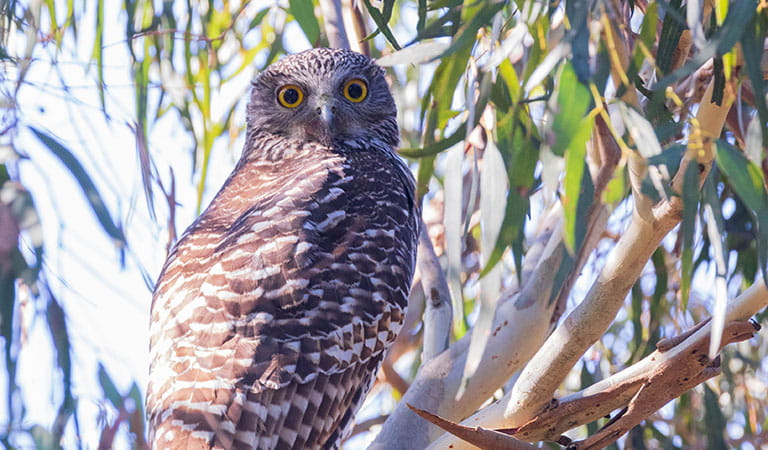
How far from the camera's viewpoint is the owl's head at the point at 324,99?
345 centimetres

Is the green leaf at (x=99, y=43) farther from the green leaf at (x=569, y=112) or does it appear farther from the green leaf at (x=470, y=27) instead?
the green leaf at (x=569, y=112)

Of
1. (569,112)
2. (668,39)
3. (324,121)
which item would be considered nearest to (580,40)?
(569,112)

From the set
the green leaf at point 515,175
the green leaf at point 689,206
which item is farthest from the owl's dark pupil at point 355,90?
the green leaf at point 689,206

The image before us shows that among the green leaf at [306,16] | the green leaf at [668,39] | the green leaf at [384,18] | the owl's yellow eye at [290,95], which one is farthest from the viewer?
the owl's yellow eye at [290,95]

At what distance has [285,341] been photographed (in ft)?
8.15

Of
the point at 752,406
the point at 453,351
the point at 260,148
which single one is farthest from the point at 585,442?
the point at 752,406

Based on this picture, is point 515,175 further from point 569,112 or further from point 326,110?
point 326,110

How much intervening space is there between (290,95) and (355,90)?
0.23m

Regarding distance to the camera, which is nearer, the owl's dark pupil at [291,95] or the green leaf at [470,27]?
the green leaf at [470,27]

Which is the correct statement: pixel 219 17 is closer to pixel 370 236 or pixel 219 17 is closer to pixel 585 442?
pixel 370 236

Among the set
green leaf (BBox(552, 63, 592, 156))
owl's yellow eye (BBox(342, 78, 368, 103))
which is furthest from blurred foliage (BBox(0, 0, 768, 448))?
owl's yellow eye (BBox(342, 78, 368, 103))

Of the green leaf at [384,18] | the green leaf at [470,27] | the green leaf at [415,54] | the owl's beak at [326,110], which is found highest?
the green leaf at [384,18]

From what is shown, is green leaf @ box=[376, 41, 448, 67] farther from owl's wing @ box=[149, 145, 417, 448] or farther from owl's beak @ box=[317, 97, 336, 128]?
owl's beak @ box=[317, 97, 336, 128]

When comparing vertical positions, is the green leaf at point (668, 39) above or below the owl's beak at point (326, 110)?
above
